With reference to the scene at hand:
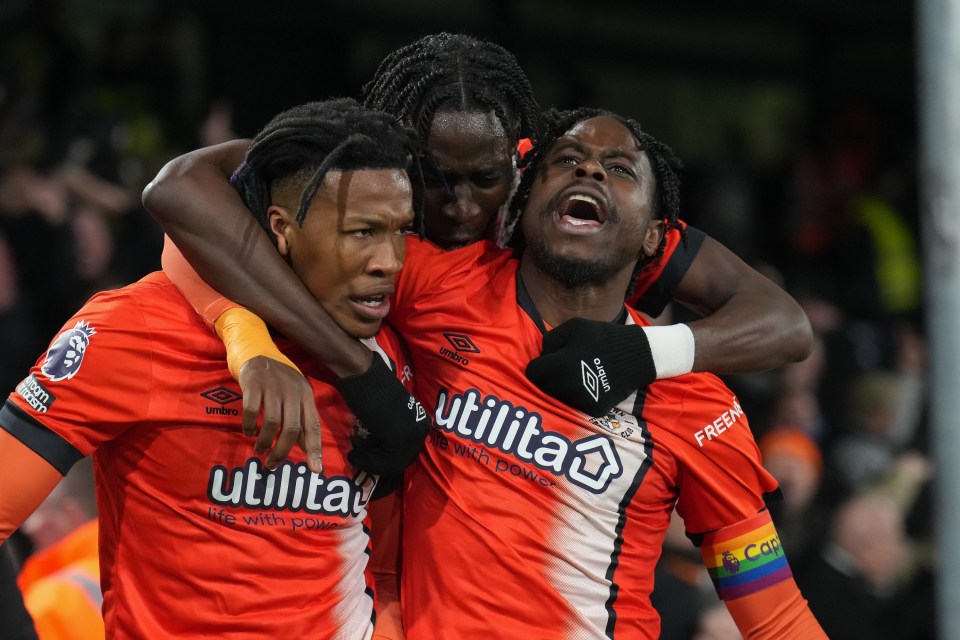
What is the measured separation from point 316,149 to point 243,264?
259 millimetres

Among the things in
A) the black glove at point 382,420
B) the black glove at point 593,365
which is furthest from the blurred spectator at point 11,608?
the black glove at point 593,365

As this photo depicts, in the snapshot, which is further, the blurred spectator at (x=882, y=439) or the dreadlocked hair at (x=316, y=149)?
the blurred spectator at (x=882, y=439)

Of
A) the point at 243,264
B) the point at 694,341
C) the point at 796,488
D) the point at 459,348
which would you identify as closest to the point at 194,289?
the point at 243,264

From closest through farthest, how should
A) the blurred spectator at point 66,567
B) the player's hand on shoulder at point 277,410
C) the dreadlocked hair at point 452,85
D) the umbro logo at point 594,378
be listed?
1. the player's hand on shoulder at point 277,410
2. the umbro logo at point 594,378
3. the dreadlocked hair at point 452,85
4. the blurred spectator at point 66,567

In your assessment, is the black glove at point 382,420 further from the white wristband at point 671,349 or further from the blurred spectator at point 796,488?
the blurred spectator at point 796,488

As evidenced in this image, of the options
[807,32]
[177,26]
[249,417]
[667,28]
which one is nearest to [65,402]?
[249,417]

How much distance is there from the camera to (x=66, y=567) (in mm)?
4043

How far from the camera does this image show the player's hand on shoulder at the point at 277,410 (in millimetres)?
2396

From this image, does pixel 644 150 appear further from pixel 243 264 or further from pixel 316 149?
pixel 243 264

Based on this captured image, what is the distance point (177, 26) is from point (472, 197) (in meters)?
5.40

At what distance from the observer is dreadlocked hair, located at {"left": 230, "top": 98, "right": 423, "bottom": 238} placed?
8.63 feet

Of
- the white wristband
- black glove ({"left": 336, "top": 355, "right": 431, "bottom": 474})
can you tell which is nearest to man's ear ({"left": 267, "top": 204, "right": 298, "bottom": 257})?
black glove ({"left": 336, "top": 355, "right": 431, "bottom": 474})

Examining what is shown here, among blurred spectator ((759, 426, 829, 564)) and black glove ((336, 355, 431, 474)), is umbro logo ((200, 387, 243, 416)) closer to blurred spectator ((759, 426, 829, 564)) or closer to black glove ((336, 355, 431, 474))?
black glove ((336, 355, 431, 474))

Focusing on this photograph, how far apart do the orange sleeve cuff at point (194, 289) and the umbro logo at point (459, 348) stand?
0.51 m
